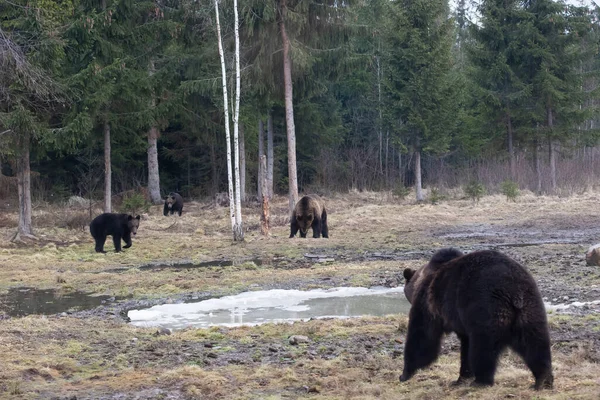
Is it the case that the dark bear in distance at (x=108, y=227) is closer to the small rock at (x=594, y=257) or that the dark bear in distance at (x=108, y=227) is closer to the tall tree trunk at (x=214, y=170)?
the small rock at (x=594, y=257)

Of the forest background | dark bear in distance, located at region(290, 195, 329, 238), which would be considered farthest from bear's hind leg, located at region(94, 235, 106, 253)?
dark bear in distance, located at region(290, 195, 329, 238)

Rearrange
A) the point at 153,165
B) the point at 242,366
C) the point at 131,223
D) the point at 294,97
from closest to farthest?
the point at 242,366, the point at 131,223, the point at 294,97, the point at 153,165

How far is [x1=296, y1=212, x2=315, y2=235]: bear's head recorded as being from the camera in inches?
971

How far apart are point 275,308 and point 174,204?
24893 mm

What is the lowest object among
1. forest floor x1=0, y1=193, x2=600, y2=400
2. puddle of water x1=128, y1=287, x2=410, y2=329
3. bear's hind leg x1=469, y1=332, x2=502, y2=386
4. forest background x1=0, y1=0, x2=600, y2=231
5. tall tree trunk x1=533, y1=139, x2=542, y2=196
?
puddle of water x1=128, y1=287, x2=410, y2=329

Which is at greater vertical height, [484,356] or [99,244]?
[484,356]

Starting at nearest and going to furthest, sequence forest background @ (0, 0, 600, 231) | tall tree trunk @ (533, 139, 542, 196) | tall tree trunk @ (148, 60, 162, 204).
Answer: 1. forest background @ (0, 0, 600, 231)
2. tall tree trunk @ (148, 60, 162, 204)
3. tall tree trunk @ (533, 139, 542, 196)

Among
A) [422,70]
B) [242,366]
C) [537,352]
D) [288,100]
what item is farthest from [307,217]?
[422,70]


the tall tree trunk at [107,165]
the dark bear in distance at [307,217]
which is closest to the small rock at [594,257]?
the dark bear in distance at [307,217]

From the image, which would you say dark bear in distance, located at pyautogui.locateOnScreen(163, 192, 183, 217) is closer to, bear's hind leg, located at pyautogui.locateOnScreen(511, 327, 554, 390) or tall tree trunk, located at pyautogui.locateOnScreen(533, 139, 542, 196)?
tall tree trunk, located at pyautogui.locateOnScreen(533, 139, 542, 196)

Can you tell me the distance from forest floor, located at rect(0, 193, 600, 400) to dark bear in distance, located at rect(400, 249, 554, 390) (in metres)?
0.28

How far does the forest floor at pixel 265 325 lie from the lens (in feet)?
24.6

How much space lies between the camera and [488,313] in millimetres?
6223

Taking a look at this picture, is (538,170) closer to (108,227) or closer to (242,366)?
(108,227)
